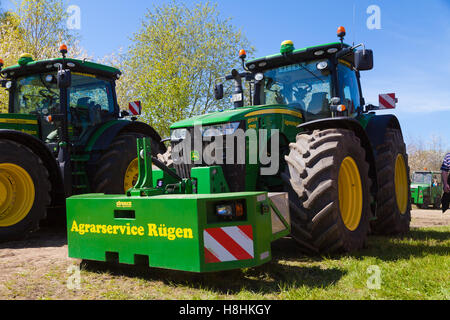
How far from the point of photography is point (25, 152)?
5.75 meters

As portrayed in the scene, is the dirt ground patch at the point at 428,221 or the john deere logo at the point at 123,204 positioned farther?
the dirt ground patch at the point at 428,221

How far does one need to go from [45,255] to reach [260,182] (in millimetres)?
2686

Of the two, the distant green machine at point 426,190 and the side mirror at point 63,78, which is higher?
→ the side mirror at point 63,78

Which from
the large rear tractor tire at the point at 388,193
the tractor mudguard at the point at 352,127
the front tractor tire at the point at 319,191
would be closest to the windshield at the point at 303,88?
the tractor mudguard at the point at 352,127

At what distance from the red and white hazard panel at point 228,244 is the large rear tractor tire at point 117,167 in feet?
12.3

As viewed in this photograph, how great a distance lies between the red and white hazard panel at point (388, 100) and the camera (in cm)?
687

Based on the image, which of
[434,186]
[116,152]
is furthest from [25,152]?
[434,186]

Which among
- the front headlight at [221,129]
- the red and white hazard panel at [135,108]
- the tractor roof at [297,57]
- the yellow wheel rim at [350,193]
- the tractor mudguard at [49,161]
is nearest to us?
the front headlight at [221,129]

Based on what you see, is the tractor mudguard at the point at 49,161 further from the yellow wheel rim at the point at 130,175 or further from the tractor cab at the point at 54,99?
the yellow wheel rim at the point at 130,175

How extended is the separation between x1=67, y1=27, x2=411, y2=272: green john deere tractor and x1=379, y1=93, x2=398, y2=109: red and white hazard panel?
0.25 metres

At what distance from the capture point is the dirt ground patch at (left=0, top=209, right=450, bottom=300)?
11.1 feet

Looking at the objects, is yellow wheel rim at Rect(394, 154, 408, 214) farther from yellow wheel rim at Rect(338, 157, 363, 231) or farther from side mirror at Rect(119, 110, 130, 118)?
side mirror at Rect(119, 110, 130, 118)

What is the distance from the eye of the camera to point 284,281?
3.54 meters
